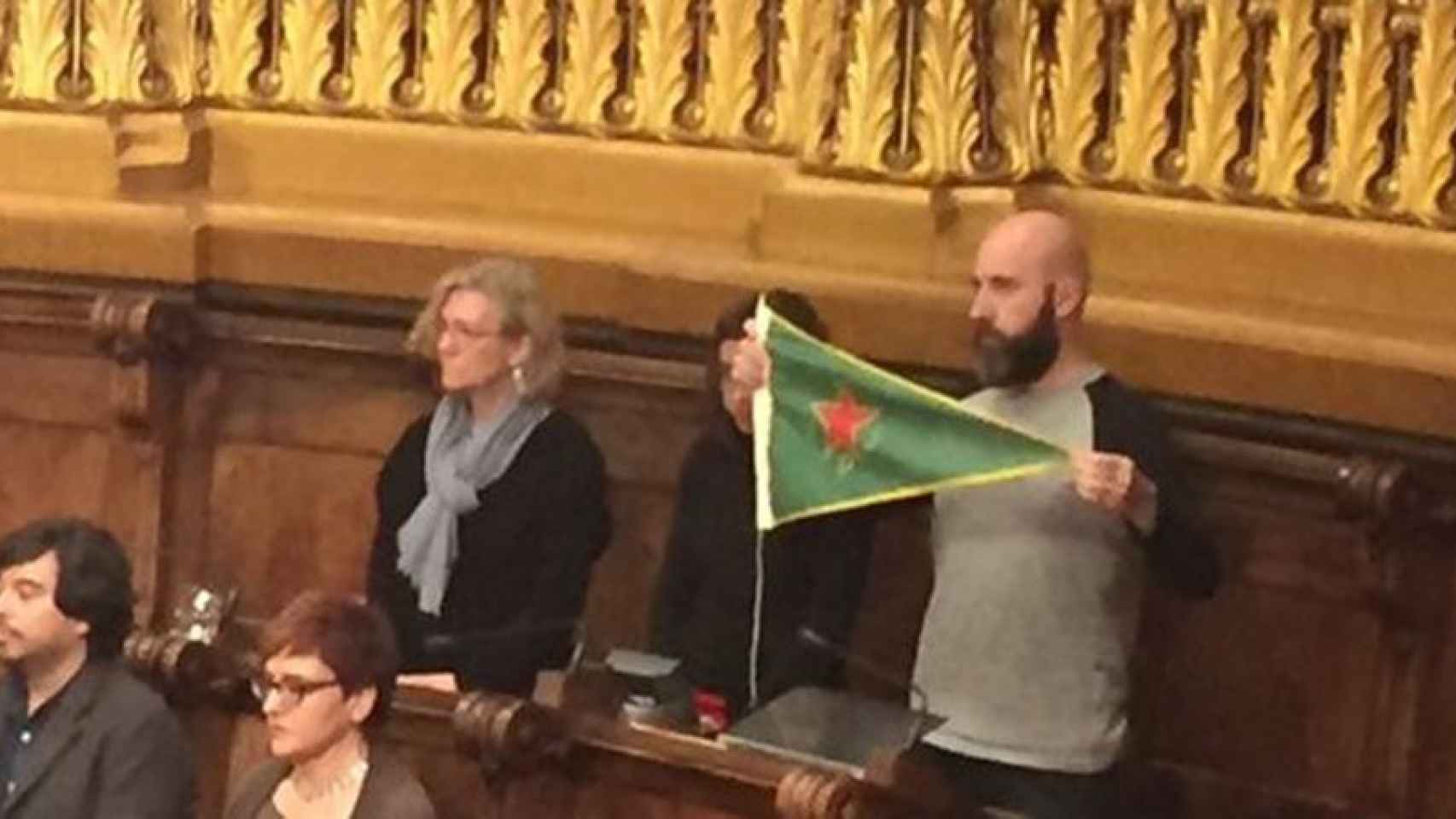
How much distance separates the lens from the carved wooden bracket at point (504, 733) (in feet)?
16.7

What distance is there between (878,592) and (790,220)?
2.06 ft

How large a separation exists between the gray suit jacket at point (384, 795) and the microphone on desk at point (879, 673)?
658 millimetres

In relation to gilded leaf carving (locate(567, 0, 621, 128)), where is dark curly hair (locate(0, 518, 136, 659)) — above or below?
below

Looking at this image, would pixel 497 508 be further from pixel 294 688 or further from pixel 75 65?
pixel 75 65

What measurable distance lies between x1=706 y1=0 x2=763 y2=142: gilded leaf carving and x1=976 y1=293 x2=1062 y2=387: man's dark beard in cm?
121

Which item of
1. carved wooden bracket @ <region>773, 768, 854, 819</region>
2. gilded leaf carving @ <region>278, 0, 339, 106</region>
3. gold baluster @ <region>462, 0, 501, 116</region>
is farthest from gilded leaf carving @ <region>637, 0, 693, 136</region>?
carved wooden bracket @ <region>773, 768, 854, 819</region>

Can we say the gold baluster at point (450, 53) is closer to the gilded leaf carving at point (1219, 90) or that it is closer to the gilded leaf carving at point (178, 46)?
the gilded leaf carving at point (178, 46)

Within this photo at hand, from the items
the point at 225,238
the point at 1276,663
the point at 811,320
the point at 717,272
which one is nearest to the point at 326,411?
the point at 225,238

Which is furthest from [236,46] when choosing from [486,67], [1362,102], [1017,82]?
[1362,102]

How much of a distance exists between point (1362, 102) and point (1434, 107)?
120 millimetres

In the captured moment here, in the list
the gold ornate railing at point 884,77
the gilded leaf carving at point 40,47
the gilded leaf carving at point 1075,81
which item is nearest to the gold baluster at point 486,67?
the gold ornate railing at point 884,77

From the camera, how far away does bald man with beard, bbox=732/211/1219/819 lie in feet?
16.8

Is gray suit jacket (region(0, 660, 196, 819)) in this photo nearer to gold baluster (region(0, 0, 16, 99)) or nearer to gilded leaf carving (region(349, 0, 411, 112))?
gilded leaf carving (region(349, 0, 411, 112))

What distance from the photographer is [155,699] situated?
207 inches
